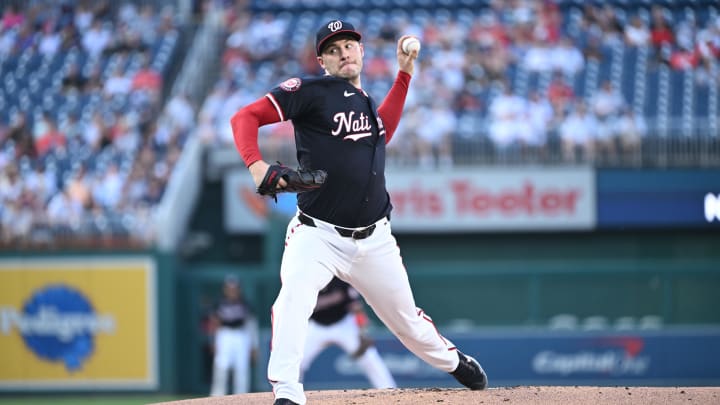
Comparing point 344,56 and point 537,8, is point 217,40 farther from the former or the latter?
point 344,56

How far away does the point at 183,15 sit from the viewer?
1919 cm

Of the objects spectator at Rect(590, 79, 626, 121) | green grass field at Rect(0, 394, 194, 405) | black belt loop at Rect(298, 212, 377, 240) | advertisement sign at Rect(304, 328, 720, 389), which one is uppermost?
spectator at Rect(590, 79, 626, 121)

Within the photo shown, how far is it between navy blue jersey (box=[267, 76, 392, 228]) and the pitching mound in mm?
1048

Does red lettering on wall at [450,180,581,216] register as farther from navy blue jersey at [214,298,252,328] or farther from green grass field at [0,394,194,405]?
green grass field at [0,394,194,405]

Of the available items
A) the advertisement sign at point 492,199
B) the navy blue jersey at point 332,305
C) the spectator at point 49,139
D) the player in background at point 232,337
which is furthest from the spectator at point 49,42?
the navy blue jersey at point 332,305

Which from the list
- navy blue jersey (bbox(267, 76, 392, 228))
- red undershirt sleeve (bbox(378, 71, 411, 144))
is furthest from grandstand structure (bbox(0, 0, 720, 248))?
navy blue jersey (bbox(267, 76, 392, 228))

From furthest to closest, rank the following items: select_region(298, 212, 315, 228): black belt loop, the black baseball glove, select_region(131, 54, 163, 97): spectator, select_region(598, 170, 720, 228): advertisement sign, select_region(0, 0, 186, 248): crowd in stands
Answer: select_region(131, 54, 163, 97): spectator → select_region(598, 170, 720, 228): advertisement sign → select_region(0, 0, 186, 248): crowd in stands → select_region(298, 212, 315, 228): black belt loop → the black baseball glove

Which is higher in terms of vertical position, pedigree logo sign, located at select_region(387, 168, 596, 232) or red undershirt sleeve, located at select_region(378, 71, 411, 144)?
red undershirt sleeve, located at select_region(378, 71, 411, 144)

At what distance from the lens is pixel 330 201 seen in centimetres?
543

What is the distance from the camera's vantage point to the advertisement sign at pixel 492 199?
48.6 ft

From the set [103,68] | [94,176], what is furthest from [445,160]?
[103,68]

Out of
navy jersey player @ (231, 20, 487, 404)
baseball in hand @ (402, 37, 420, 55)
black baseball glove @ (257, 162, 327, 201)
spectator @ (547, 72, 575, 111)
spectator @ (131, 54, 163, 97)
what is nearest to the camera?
black baseball glove @ (257, 162, 327, 201)

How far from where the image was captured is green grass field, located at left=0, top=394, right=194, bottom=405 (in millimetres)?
13461

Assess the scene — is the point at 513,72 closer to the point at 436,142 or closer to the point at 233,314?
the point at 436,142
